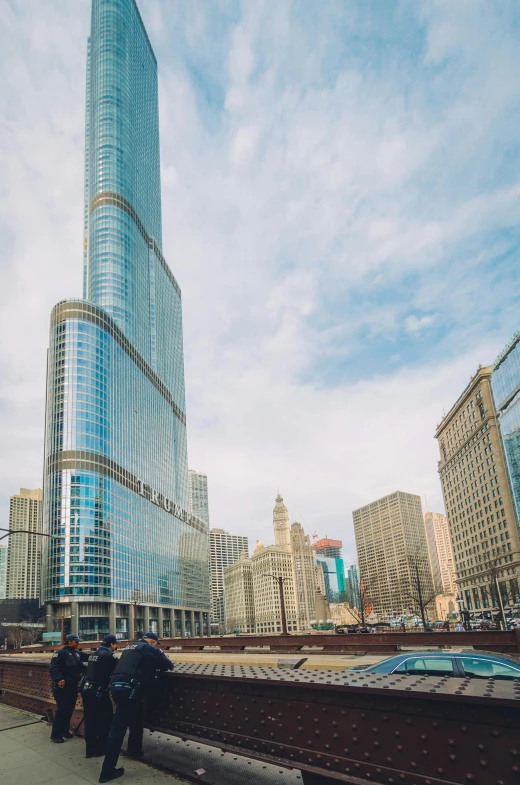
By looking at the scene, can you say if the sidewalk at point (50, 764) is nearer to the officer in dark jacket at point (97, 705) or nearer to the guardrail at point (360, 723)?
the officer in dark jacket at point (97, 705)

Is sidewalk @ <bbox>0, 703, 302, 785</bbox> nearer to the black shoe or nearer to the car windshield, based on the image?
the black shoe

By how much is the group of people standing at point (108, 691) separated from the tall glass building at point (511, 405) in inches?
3776

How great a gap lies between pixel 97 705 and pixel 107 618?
338 feet

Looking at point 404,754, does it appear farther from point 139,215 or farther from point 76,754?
point 139,215

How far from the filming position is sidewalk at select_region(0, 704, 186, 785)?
19.6 feet

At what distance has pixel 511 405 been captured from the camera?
3718 inches

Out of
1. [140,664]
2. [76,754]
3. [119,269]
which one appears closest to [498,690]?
[140,664]

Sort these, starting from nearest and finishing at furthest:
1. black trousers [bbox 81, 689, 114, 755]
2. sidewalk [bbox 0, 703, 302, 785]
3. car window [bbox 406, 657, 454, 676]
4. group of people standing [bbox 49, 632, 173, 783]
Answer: sidewalk [bbox 0, 703, 302, 785] → group of people standing [bbox 49, 632, 173, 783] → black trousers [bbox 81, 689, 114, 755] → car window [bbox 406, 657, 454, 676]

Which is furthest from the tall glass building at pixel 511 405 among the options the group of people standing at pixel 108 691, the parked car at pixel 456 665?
the group of people standing at pixel 108 691

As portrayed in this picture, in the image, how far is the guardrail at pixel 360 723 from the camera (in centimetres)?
356

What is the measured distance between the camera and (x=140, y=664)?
21.5ft

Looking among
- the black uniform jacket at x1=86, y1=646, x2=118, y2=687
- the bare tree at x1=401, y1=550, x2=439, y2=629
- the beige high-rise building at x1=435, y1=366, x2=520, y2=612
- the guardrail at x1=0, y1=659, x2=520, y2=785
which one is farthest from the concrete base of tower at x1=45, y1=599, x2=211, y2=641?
the guardrail at x1=0, y1=659, x2=520, y2=785

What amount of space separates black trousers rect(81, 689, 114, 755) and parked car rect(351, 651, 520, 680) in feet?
13.6

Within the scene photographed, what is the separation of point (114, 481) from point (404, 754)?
11124cm
